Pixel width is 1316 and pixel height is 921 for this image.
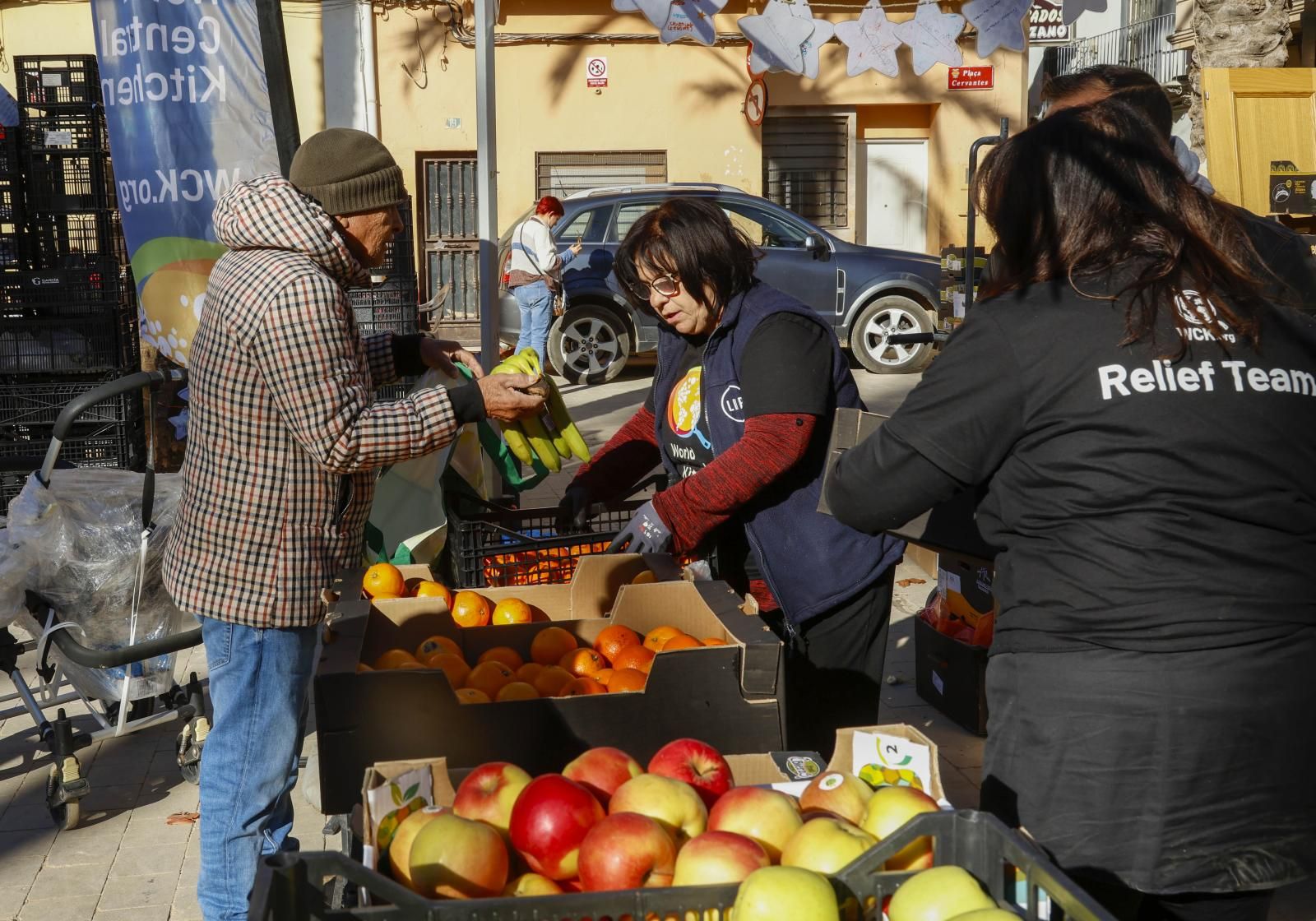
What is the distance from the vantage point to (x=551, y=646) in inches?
117

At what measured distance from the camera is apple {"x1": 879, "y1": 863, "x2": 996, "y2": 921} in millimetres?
1437

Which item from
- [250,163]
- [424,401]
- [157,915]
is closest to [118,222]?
[250,163]

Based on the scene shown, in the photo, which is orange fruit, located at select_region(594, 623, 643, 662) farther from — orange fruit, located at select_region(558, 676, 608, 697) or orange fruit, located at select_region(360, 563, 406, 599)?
orange fruit, located at select_region(360, 563, 406, 599)

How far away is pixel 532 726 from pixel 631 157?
16.0 metres

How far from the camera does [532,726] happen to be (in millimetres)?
2469

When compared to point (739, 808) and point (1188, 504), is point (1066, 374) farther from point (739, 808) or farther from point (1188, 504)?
point (739, 808)

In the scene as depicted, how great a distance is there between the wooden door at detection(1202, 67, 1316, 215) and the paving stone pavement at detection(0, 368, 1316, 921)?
3.90 meters

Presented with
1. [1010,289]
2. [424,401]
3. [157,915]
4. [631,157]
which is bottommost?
[157,915]

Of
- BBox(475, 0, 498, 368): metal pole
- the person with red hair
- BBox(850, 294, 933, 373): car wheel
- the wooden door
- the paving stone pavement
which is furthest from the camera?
BBox(850, 294, 933, 373): car wheel

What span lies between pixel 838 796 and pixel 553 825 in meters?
0.44

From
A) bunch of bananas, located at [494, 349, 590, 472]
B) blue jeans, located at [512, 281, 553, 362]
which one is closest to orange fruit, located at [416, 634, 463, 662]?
bunch of bananas, located at [494, 349, 590, 472]

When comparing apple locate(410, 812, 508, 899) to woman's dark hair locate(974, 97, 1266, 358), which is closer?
apple locate(410, 812, 508, 899)

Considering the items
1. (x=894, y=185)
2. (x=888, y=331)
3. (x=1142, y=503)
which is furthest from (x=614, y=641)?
(x=894, y=185)

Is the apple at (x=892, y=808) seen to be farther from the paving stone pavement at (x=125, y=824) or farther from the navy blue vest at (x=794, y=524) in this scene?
the paving stone pavement at (x=125, y=824)
